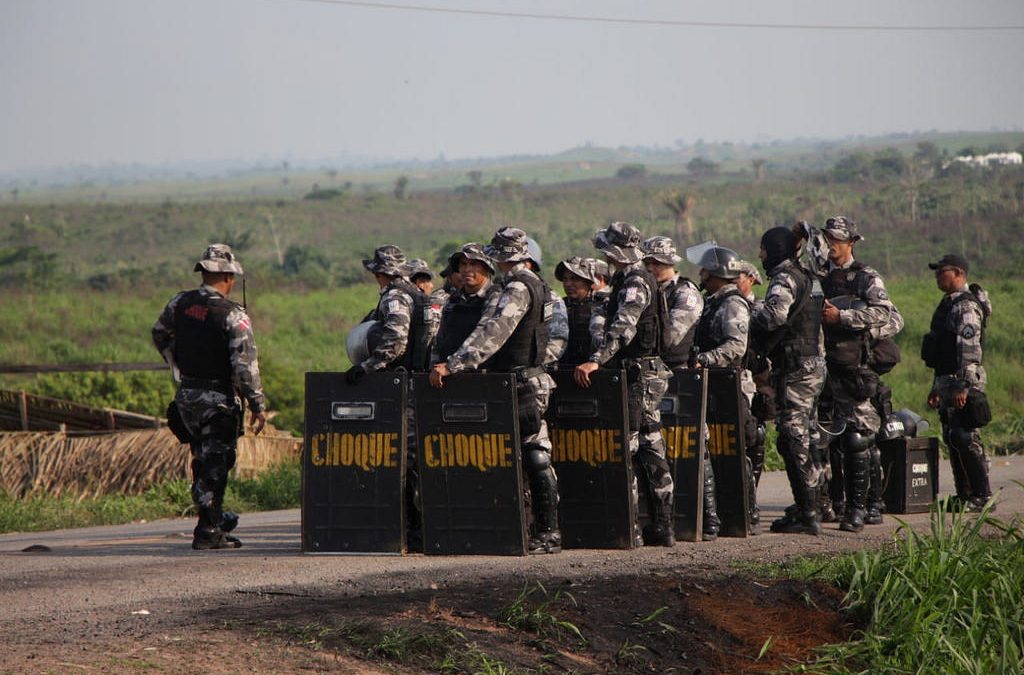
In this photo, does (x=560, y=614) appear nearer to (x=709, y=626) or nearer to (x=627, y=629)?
(x=627, y=629)

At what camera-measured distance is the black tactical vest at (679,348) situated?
33.3 ft

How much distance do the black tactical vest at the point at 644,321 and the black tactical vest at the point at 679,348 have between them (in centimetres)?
48

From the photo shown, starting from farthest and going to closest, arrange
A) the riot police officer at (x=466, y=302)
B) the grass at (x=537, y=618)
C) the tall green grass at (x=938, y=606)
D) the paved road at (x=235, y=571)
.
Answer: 1. the riot police officer at (x=466, y=302)
2. the paved road at (x=235, y=571)
3. the tall green grass at (x=938, y=606)
4. the grass at (x=537, y=618)

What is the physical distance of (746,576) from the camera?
8.37 metres

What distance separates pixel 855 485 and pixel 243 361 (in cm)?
429

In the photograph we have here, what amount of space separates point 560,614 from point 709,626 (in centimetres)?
78

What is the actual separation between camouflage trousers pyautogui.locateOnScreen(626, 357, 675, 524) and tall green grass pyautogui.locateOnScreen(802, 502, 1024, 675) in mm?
1535

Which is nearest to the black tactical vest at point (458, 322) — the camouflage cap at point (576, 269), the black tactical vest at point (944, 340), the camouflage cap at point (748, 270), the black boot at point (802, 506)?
the camouflage cap at point (576, 269)

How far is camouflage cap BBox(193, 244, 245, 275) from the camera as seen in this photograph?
966cm

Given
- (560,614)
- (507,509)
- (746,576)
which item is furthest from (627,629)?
(507,509)

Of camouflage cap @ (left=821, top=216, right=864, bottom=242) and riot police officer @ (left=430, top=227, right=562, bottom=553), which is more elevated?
camouflage cap @ (left=821, top=216, right=864, bottom=242)

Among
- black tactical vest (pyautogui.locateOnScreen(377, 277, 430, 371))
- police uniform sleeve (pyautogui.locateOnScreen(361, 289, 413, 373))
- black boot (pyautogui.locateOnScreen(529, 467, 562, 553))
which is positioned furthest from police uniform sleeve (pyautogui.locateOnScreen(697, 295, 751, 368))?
police uniform sleeve (pyautogui.locateOnScreen(361, 289, 413, 373))

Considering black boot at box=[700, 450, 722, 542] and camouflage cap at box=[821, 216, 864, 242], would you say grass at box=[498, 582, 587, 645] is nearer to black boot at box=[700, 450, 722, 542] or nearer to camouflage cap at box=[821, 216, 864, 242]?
black boot at box=[700, 450, 722, 542]

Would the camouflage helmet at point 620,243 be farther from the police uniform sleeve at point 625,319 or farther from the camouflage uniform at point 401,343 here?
the camouflage uniform at point 401,343
